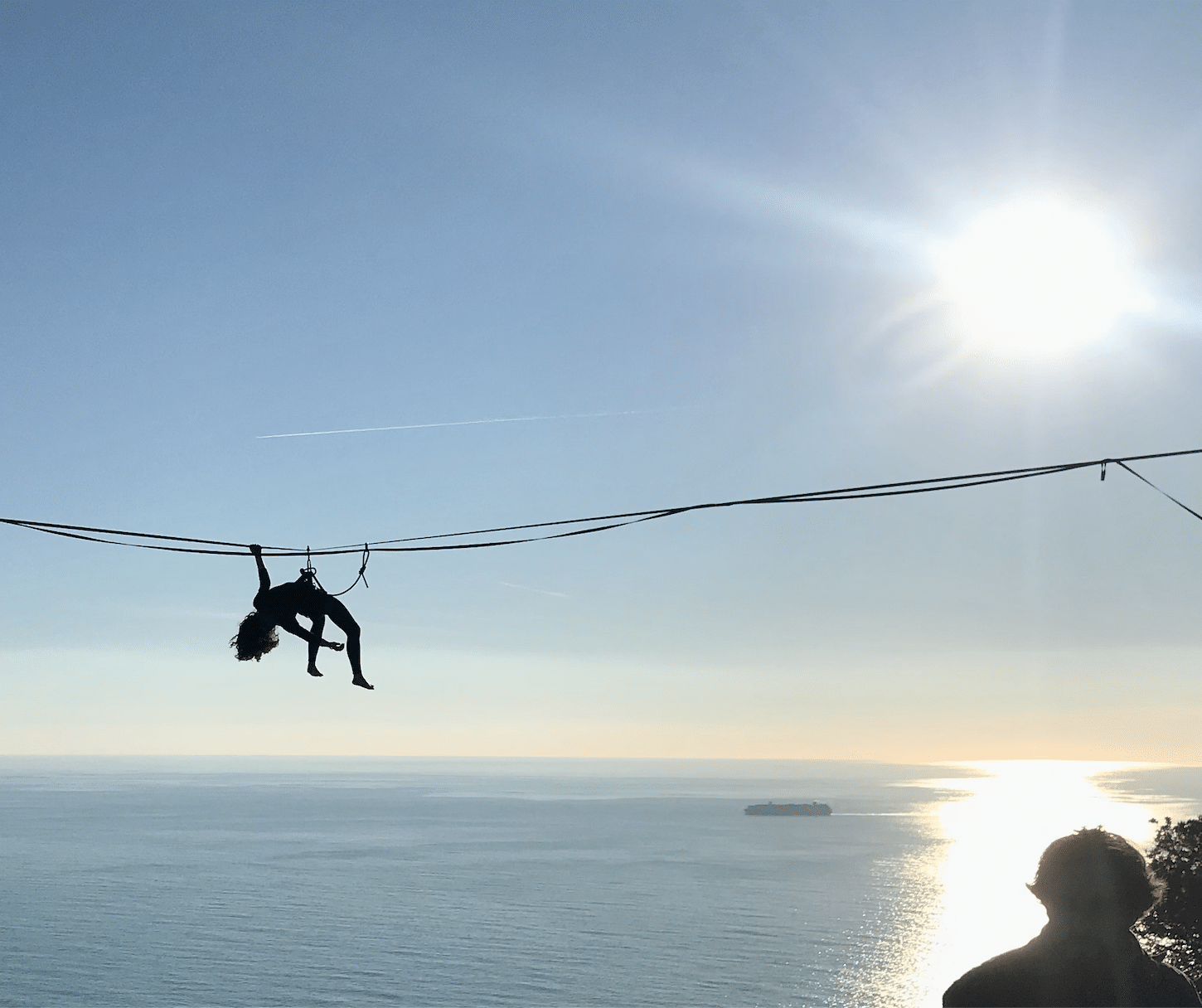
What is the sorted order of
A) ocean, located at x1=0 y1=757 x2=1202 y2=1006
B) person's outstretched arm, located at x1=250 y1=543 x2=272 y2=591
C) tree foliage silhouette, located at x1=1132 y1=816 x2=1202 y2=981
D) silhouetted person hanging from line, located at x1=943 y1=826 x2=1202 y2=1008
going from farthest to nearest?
ocean, located at x1=0 y1=757 x2=1202 y2=1006 → tree foliage silhouette, located at x1=1132 y1=816 x2=1202 y2=981 → person's outstretched arm, located at x1=250 y1=543 x2=272 y2=591 → silhouetted person hanging from line, located at x1=943 y1=826 x2=1202 y2=1008

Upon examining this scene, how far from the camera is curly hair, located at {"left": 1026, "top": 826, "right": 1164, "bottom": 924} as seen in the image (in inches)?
137

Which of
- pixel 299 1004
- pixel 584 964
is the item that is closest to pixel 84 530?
pixel 299 1004

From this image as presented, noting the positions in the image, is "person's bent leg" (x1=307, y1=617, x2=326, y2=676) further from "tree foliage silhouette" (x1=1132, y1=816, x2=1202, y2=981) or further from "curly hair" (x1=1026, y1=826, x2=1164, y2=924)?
"tree foliage silhouette" (x1=1132, y1=816, x2=1202, y2=981)

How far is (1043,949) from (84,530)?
10.6 meters

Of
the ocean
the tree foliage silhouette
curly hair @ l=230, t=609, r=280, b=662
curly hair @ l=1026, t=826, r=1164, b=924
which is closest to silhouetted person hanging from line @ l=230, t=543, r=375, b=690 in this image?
curly hair @ l=230, t=609, r=280, b=662

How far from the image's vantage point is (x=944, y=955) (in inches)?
4417

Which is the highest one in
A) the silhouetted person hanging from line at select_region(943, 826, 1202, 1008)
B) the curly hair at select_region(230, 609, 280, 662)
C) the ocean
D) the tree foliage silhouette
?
the curly hair at select_region(230, 609, 280, 662)

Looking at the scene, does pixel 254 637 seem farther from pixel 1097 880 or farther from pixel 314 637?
pixel 1097 880

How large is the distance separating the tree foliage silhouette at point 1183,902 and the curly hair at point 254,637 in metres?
29.6

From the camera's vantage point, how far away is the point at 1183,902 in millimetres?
30719

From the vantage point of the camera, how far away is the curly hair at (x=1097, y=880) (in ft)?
11.4

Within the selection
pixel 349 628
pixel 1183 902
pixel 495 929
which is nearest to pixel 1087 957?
pixel 349 628

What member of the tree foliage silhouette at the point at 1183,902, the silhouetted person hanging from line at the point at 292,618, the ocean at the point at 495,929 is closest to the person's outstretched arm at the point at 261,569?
the silhouetted person hanging from line at the point at 292,618

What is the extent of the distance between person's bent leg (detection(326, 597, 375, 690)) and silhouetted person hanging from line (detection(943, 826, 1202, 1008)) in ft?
32.0
